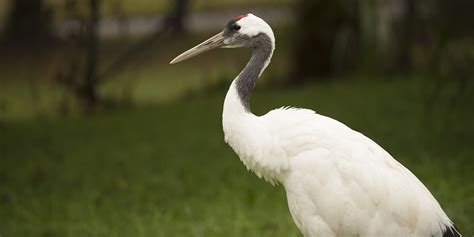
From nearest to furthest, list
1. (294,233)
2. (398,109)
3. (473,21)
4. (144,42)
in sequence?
(294,233) → (473,21) → (398,109) → (144,42)

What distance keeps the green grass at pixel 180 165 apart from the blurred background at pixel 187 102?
24 millimetres

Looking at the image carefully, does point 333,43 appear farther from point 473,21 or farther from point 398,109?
point 473,21

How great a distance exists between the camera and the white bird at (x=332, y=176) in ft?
15.8

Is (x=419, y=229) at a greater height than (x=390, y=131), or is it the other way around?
(x=419, y=229)

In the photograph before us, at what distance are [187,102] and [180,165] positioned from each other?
3733 mm

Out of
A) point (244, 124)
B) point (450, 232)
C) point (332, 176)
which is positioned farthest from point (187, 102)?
point (450, 232)

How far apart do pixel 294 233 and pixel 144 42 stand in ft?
22.1

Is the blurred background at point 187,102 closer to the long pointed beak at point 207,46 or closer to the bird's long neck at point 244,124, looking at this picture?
the bird's long neck at point 244,124

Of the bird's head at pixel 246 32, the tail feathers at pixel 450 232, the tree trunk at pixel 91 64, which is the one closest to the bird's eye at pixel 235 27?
the bird's head at pixel 246 32

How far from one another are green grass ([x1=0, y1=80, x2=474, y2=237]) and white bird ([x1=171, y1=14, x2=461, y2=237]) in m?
1.43

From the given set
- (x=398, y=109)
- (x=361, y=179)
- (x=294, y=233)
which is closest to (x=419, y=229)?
(x=361, y=179)

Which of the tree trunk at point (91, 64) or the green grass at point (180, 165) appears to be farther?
the tree trunk at point (91, 64)

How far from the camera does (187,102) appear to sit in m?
12.2

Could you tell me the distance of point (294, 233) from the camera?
21.0 ft
